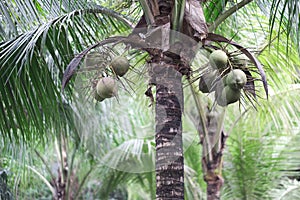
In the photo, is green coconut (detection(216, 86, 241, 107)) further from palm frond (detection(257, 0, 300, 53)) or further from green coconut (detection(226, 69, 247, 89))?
palm frond (detection(257, 0, 300, 53))

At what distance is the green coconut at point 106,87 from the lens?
2439 mm

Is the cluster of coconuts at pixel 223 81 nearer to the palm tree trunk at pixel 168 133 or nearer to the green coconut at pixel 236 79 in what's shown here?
the green coconut at pixel 236 79

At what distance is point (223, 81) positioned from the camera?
2393 mm

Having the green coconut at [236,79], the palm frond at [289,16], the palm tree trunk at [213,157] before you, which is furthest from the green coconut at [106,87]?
the palm tree trunk at [213,157]

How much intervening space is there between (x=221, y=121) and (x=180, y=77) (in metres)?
2.56

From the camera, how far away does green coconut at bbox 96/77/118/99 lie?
96.0 inches

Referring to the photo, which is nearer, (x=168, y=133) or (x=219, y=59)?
(x=219, y=59)

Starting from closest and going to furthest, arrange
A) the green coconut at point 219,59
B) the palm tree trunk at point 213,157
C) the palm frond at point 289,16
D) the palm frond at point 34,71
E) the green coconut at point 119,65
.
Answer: the palm frond at point 289,16 → the green coconut at point 219,59 → the green coconut at point 119,65 → the palm frond at point 34,71 → the palm tree trunk at point 213,157

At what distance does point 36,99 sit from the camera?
3.33 metres

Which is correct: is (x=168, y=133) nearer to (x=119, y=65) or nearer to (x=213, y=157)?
(x=119, y=65)

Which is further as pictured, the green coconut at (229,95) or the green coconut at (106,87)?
the green coconut at (106,87)

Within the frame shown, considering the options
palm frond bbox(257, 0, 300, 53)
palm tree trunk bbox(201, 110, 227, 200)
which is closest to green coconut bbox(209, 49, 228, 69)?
palm frond bbox(257, 0, 300, 53)

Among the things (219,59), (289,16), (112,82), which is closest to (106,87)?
(112,82)

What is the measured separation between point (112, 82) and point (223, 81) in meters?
0.51
